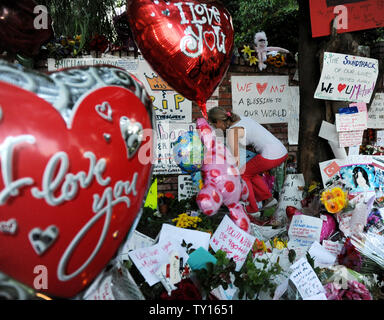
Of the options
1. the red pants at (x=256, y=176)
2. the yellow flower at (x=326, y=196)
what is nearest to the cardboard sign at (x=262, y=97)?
the red pants at (x=256, y=176)

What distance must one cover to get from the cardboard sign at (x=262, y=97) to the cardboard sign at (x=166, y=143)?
63cm

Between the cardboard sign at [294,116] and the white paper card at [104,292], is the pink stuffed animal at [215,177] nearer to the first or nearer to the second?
the white paper card at [104,292]

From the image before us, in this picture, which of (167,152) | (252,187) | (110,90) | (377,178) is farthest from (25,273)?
(167,152)

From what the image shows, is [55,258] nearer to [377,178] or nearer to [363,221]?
[363,221]

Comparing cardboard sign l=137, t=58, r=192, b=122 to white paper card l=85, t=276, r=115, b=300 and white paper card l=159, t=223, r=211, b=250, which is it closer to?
white paper card l=159, t=223, r=211, b=250

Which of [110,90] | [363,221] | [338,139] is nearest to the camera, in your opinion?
[110,90]

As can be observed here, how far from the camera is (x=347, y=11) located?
7.34 ft

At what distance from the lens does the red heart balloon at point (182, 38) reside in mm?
1487

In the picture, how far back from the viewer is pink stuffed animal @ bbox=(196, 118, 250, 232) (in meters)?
1.62

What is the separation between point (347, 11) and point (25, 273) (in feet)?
7.58

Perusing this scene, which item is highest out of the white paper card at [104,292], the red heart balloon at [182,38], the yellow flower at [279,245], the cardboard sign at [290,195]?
the red heart balloon at [182,38]

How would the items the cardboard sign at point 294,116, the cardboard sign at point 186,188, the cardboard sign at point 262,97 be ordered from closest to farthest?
the cardboard sign at point 186,188
the cardboard sign at point 262,97
the cardboard sign at point 294,116

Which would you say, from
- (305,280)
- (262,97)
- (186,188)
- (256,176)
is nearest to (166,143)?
(186,188)

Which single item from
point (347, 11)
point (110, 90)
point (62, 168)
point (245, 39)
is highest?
point (245, 39)
